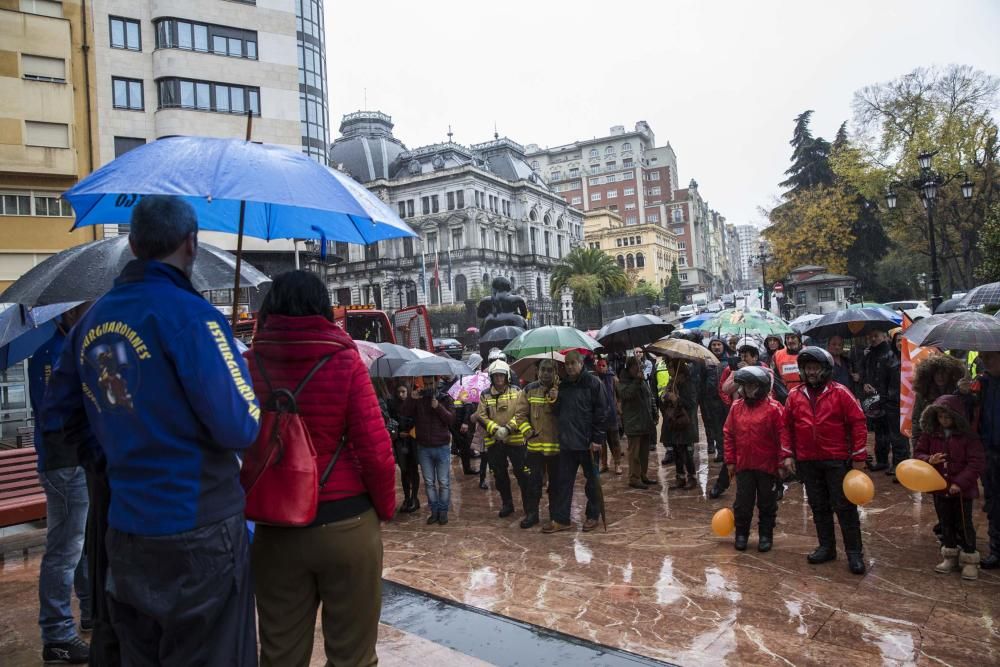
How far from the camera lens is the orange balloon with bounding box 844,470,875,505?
502cm

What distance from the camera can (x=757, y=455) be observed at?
19.2 feet

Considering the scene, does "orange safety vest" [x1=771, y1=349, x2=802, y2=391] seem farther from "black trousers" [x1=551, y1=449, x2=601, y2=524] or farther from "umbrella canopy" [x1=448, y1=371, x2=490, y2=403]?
"umbrella canopy" [x1=448, y1=371, x2=490, y2=403]

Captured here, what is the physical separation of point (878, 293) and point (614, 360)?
39.8 metres

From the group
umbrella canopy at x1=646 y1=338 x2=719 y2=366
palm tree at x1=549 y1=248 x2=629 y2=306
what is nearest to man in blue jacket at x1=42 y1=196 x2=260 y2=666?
umbrella canopy at x1=646 y1=338 x2=719 y2=366

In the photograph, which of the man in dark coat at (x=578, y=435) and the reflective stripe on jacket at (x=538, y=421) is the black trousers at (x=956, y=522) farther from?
the reflective stripe on jacket at (x=538, y=421)

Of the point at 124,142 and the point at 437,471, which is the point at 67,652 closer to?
the point at 437,471

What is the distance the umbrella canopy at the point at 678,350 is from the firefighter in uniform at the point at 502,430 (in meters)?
2.25

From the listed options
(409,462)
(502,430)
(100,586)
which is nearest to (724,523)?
(502,430)

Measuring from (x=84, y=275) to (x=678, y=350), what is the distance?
268 inches

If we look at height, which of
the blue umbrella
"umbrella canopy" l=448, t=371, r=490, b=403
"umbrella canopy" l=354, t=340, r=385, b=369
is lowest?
"umbrella canopy" l=448, t=371, r=490, b=403

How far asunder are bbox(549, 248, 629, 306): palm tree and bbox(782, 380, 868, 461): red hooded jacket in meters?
48.8

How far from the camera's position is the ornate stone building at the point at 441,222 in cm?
6606

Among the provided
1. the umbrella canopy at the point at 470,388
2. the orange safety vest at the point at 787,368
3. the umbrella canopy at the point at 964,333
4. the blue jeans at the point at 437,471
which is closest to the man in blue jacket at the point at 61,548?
the blue jeans at the point at 437,471

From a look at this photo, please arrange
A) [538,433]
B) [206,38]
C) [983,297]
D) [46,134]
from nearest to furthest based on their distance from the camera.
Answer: [538,433] → [983,297] → [46,134] → [206,38]
